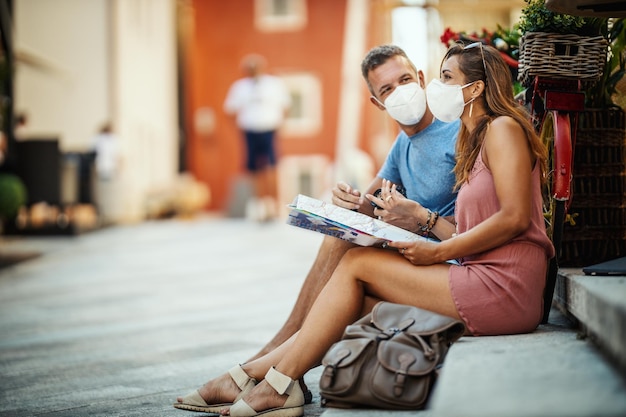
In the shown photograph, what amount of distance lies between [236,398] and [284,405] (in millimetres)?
254

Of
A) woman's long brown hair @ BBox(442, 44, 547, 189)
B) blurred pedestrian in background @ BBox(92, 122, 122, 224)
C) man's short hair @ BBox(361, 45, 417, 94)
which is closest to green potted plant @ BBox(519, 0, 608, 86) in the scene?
woman's long brown hair @ BBox(442, 44, 547, 189)

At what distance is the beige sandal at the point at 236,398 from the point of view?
3.69 meters

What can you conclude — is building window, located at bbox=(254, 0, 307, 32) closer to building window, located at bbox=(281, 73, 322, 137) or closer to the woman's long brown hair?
building window, located at bbox=(281, 73, 322, 137)

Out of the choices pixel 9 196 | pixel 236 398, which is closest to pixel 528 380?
pixel 236 398

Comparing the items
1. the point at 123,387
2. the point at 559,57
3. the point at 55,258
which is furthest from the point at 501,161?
the point at 55,258

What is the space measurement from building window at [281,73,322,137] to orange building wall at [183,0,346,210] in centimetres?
17

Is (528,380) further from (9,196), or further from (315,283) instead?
(9,196)

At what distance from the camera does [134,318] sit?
6.76m

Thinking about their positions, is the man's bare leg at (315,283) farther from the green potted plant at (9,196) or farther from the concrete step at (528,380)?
the green potted plant at (9,196)

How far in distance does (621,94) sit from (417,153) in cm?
103

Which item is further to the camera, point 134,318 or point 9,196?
point 9,196

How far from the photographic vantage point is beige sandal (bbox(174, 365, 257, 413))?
3691 mm

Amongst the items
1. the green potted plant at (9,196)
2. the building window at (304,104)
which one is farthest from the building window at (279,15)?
the green potted plant at (9,196)

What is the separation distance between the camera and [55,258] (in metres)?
11.4
